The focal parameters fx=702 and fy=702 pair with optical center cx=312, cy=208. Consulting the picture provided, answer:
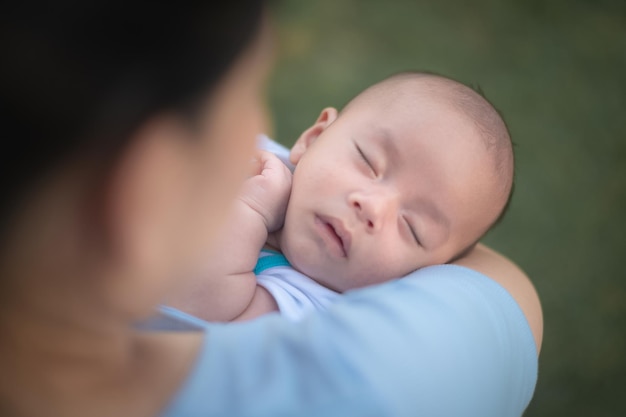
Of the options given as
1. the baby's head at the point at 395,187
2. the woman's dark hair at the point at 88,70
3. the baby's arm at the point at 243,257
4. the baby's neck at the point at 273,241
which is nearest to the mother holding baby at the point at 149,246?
the woman's dark hair at the point at 88,70

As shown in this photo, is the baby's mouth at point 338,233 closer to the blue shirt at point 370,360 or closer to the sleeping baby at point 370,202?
the sleeping baby at point 370,202

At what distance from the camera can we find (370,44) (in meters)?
2.52

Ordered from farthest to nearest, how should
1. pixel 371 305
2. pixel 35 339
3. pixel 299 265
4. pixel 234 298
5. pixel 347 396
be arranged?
pixel 299 265 → pixel 234 298 → pixel 371 305 → pixel 347 396 → pixel 35 339

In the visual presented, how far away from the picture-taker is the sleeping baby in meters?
1.08

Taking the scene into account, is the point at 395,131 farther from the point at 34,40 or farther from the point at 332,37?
the point at 332,37

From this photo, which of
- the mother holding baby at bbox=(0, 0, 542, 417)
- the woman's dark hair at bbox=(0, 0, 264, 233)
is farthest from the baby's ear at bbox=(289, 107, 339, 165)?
the woman's dark hair at bbox=(0, 0, 264, 233)

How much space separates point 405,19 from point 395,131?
1596 mm

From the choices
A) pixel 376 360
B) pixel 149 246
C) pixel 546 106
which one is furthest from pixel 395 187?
pixel 546 106

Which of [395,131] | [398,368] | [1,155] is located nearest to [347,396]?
[398,368]

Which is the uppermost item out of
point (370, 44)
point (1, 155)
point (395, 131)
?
point (1, 155)

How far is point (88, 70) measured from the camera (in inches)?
17.7

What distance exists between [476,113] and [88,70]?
84cm

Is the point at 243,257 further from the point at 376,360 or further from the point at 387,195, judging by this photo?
the point at 376,360

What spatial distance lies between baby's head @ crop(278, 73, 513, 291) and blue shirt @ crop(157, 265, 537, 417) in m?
0.19
